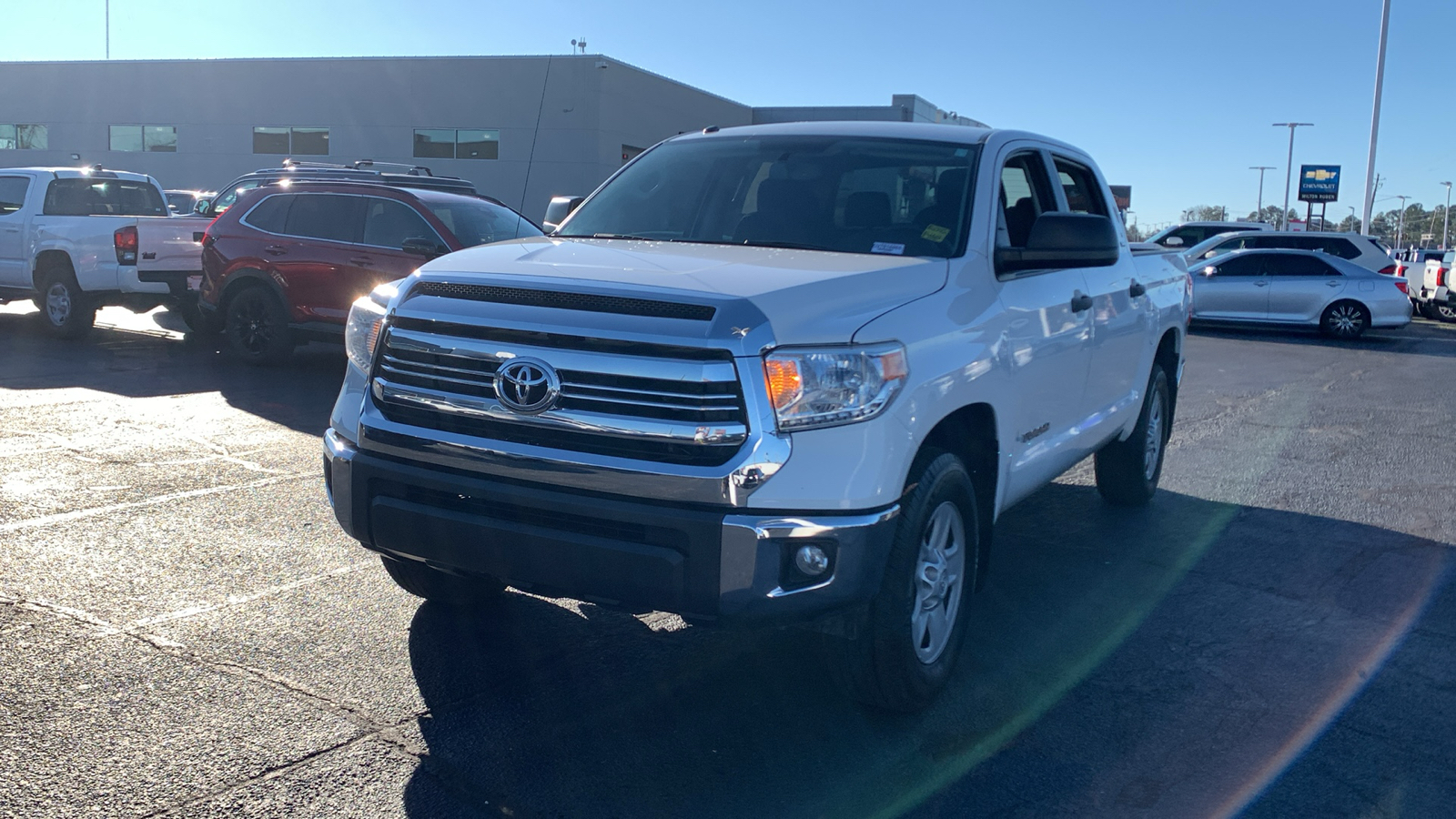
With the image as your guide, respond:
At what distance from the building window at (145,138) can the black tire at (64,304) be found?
33236 millimetres

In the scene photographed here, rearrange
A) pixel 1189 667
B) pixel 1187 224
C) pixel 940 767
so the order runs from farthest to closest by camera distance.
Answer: pixel 1187 224
pixel 1189 667
pixel 940 767

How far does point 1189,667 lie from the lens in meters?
4.51

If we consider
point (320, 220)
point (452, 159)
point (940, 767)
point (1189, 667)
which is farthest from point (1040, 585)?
point (452, 159)

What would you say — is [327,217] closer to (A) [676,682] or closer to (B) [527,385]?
(A) [676,682]

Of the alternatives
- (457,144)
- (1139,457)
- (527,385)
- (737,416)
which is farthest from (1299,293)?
(457,144)

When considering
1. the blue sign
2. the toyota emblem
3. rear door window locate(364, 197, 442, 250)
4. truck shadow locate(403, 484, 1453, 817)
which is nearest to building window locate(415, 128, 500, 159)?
rear door window locate(364, 197, 442, 250)

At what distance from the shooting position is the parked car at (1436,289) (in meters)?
24.6

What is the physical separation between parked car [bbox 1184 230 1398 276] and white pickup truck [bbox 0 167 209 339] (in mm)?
15883

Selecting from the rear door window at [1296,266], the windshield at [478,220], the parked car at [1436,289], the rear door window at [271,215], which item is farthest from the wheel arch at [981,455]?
the parked car at [1436,289]

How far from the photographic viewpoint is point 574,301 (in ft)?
11.6

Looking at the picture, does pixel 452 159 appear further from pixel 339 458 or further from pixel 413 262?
pixel 339 458

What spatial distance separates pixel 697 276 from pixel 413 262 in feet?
26.5

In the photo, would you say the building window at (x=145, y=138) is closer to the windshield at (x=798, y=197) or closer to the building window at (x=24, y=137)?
the building window at (x=24, y=137)

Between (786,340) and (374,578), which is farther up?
(786,340)
